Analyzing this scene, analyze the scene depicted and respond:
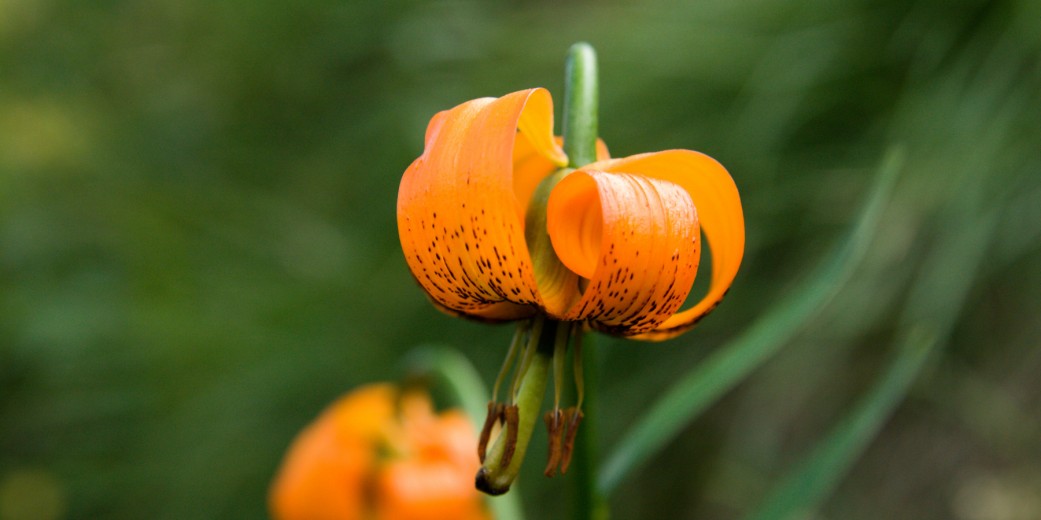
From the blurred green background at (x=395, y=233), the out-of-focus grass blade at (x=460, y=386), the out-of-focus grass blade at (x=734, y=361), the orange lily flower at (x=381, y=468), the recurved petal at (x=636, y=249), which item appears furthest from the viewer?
the blurred green background at (x=395, y=233)

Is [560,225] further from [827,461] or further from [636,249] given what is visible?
[827,461]

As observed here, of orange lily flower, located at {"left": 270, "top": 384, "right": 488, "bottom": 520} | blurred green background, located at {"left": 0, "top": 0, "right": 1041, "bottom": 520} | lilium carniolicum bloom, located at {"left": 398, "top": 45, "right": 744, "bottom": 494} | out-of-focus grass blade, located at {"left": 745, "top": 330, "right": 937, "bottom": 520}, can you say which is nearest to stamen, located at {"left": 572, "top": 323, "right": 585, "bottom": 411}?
lilium carniolicum bloom, located at {"left": 398, "top": 45, "right": 744, "bottom": 494}

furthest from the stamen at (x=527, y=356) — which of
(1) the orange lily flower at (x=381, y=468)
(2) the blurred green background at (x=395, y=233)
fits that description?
(2) the blurred green background at (x=395, y=233)

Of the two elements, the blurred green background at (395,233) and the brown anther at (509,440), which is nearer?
the brown anther at (509,440)

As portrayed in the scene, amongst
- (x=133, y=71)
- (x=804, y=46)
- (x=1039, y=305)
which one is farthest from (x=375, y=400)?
(x=133, y=71)

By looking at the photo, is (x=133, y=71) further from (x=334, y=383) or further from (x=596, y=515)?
(x=596, y=515)

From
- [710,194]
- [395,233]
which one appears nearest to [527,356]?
[710,194]

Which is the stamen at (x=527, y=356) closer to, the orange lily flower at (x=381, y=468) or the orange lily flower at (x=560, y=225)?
the orange lily flower at (x=560, y=225)
